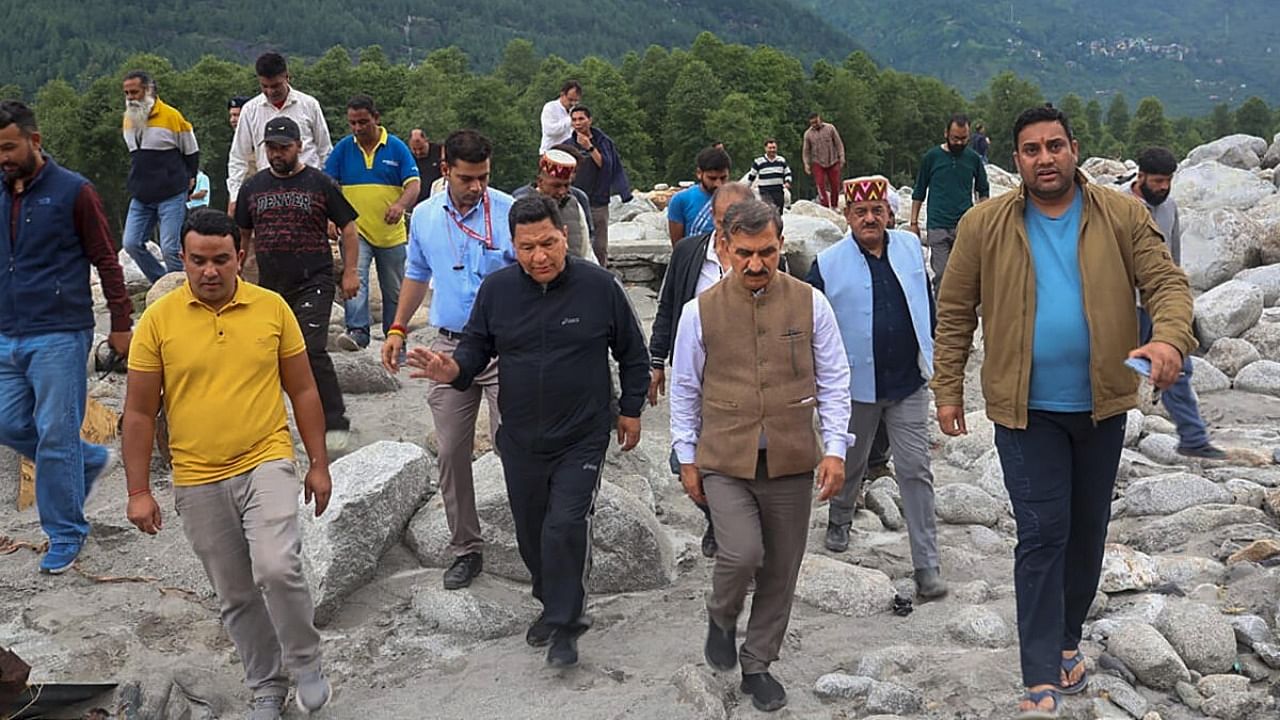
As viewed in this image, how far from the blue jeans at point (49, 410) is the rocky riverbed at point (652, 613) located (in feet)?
1.48

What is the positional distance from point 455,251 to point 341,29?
150823 mm

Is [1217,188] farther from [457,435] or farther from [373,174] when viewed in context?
[457,435]

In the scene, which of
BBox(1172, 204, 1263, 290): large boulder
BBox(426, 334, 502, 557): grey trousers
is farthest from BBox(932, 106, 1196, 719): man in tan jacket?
BBox(1172, 204, 1263, 290): large boulder

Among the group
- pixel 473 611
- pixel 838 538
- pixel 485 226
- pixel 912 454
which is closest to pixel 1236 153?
pixel 838 538

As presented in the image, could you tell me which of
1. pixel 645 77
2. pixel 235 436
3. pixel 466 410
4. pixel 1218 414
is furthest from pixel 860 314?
pixel 645 77

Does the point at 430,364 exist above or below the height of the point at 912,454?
above

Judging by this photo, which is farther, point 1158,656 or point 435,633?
point 435,633

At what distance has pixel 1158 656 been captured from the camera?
467 centimetres

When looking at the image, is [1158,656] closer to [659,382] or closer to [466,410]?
[659,382]

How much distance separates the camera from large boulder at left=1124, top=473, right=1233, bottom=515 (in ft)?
23.1

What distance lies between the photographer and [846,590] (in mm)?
5789

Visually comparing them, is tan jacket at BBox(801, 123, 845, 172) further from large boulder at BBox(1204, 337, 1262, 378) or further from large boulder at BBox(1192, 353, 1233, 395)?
large boulder at BBox(1192, 353, 1233, 395)

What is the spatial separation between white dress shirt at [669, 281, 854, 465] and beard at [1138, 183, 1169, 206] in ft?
14.6

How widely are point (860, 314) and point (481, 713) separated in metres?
2.64
